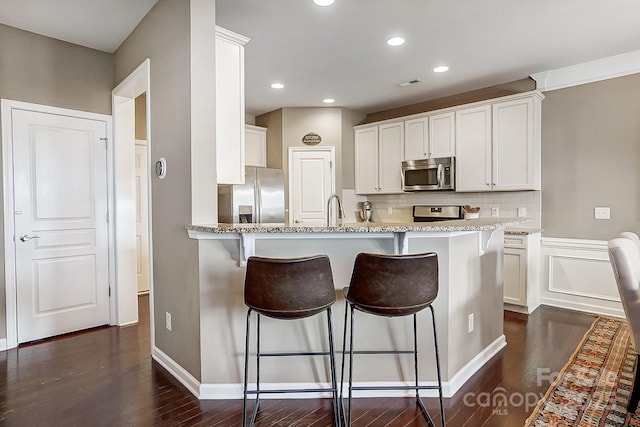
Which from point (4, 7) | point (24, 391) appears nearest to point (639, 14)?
point (4, 7)

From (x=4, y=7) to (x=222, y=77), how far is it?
70.0 inches

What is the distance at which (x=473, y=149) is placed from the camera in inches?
174

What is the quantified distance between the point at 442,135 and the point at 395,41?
177 cm

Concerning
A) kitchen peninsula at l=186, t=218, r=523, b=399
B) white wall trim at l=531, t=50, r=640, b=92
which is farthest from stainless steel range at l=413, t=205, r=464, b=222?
kitchen peninsula at l=186, t=218, r=523, b=399

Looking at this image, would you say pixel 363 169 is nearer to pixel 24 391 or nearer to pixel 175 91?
pixel 175 91

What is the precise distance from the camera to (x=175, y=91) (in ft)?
8.10

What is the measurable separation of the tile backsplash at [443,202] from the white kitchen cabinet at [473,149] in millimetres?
281

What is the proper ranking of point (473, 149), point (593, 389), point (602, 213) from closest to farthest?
1. point (593, 389)
2. point (602, 213)
3. point (473, 149)

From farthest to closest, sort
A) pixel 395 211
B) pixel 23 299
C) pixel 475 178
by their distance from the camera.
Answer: pixel 395 211 < pixel 475 178 < pixel 23 299

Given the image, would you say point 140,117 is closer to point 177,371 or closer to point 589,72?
point 177,371

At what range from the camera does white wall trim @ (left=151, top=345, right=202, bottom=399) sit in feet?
7.46

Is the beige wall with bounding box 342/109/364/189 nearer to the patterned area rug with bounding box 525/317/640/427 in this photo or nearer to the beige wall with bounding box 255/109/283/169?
the beige wall with bounding box 255/109/283/169

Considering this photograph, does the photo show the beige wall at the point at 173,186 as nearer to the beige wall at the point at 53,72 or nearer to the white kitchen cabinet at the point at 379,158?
the beige wall at the point at 53,72

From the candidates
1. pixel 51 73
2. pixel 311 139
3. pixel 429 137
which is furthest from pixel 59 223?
pixel 429 137
